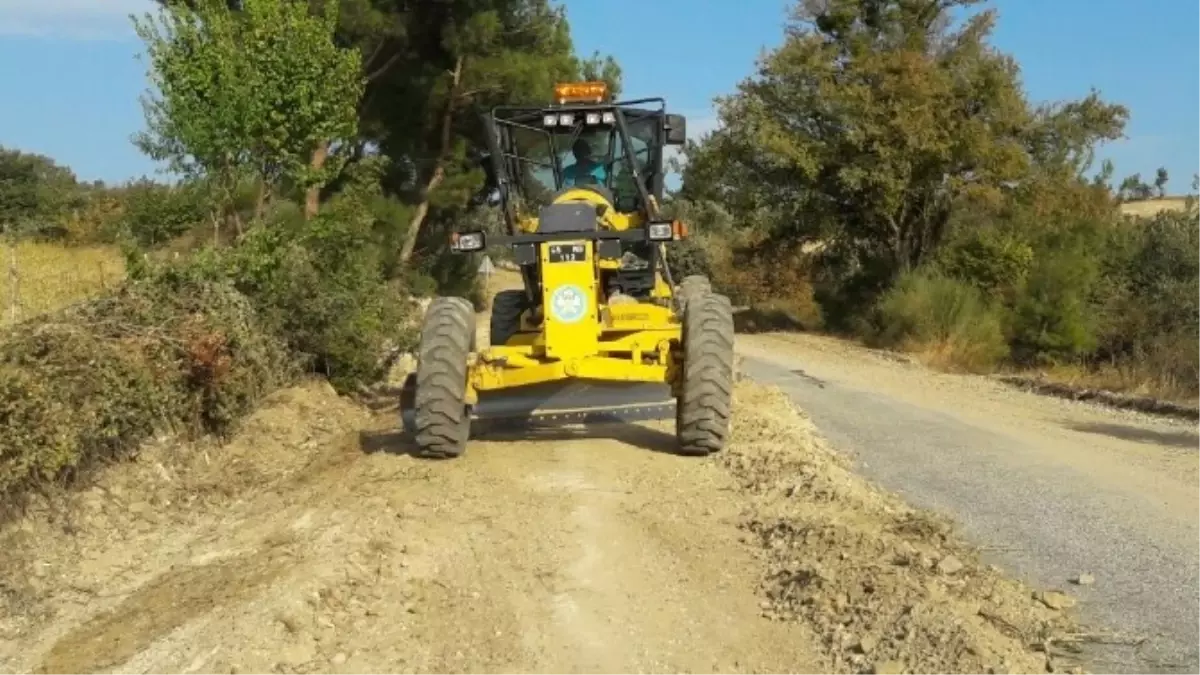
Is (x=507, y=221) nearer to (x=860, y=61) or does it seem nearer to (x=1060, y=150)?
(x=860, y=61)

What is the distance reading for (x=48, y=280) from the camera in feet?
43.9

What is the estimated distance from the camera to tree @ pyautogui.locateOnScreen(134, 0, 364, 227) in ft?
41.0

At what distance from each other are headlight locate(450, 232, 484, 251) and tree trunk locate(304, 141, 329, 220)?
3921mm

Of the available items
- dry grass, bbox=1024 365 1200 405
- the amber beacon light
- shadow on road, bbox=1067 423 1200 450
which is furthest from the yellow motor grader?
dry grass, bbox=1024 365 1200 405

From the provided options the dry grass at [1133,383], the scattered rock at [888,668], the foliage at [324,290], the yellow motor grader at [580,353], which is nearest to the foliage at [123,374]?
the foliage at [324,290]

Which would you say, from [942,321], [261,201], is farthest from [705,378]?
[942,321]

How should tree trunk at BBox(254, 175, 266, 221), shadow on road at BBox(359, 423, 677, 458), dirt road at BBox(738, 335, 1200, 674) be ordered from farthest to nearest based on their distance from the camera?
tree trunk at BBox(254, 175, 266, 221) < shadow on road at BBox(359, 423, 677, 458) < dirt road at BBox(738, 335, 1200, 674)

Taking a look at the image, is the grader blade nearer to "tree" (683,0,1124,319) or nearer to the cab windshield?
the cab windshield

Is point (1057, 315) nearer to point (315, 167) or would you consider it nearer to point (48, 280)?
point (315, 167)

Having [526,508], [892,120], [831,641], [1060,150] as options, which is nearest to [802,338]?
[892,120]

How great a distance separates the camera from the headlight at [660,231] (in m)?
9.90

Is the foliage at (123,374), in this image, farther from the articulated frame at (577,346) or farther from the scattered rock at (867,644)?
the scattered rock at (867,644)

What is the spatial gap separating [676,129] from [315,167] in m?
4.56

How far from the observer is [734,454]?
31.9 ft
